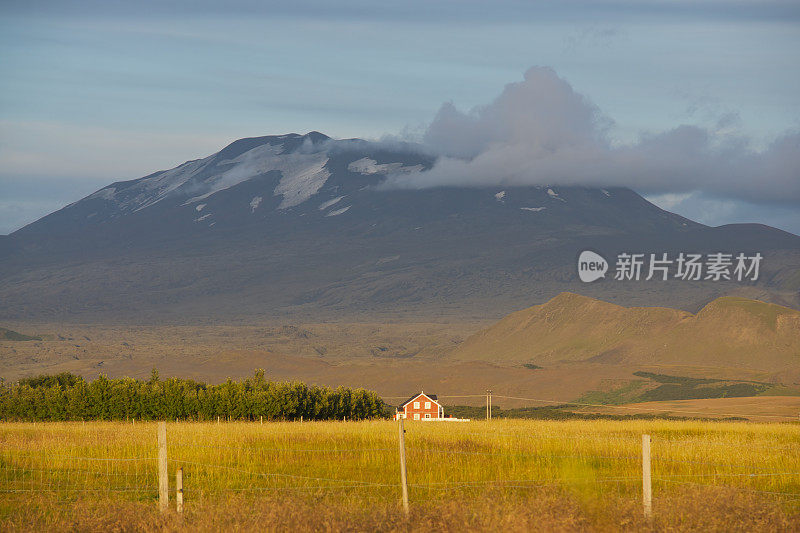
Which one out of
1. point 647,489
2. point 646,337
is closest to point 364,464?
point 647,489

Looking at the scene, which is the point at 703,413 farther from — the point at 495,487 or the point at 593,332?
the point at 593,332

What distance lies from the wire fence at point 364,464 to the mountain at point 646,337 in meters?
109

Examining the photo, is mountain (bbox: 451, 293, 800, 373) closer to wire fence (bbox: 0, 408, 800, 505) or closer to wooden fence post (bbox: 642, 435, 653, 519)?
wire fence (bbox: 0, 408, 800, 505)

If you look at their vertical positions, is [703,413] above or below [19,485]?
below

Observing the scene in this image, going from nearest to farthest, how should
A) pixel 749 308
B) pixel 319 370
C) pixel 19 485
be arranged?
1. pixel 19 485
2. pixel 319 370
3. pixel 749 308

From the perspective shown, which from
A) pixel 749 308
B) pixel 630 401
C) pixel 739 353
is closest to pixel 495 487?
pixel 630 401

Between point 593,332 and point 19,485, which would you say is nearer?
point 19,485

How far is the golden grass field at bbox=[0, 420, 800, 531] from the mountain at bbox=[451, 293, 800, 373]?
4294 inches

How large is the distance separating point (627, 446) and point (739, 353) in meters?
127

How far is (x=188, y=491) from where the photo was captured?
16625 millimetres

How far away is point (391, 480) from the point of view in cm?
1820

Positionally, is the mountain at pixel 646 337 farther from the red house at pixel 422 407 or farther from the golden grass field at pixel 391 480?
the golden grass field at pixel 391 480

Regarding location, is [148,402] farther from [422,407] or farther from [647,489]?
[422,407]

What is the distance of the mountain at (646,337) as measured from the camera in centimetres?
14250
